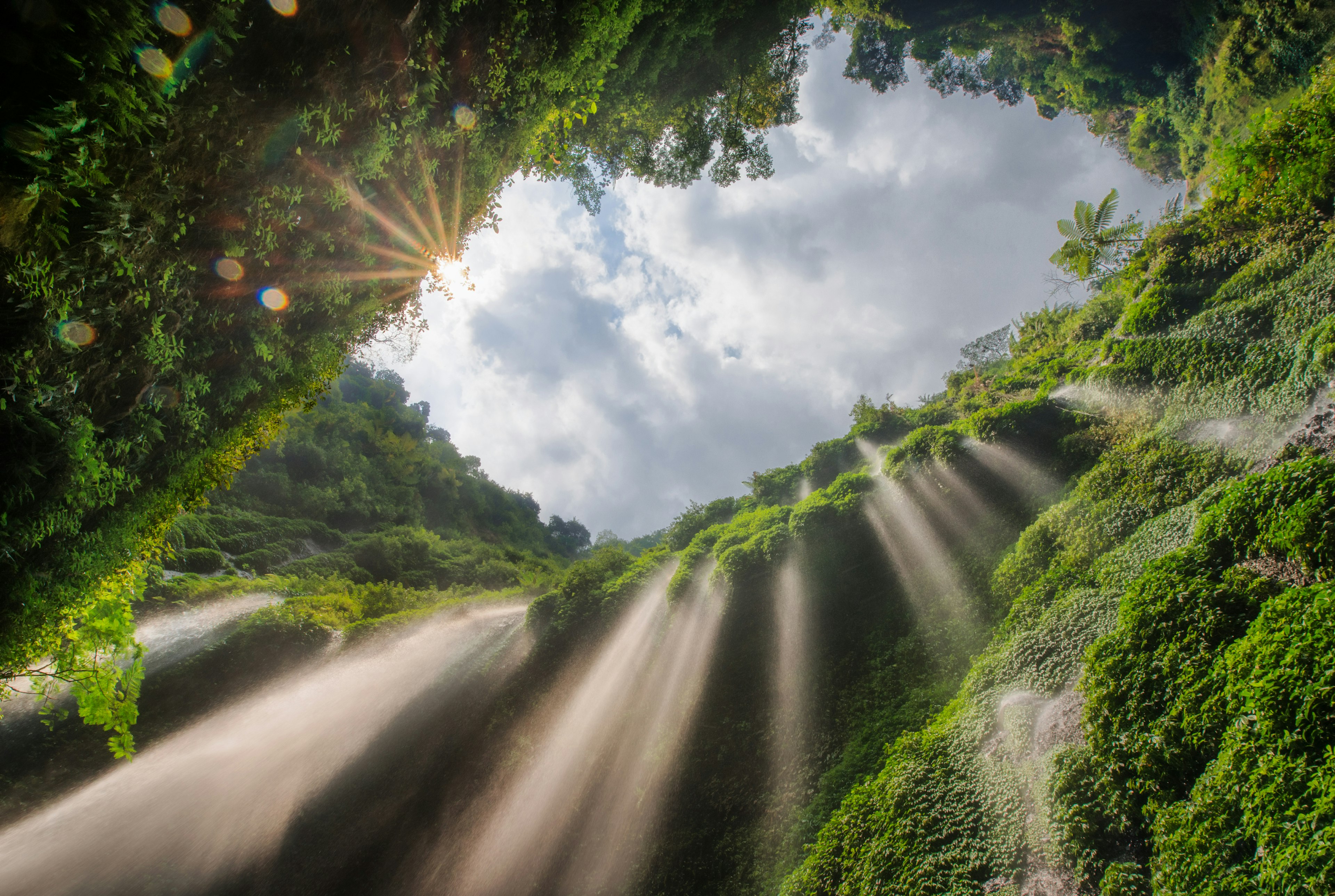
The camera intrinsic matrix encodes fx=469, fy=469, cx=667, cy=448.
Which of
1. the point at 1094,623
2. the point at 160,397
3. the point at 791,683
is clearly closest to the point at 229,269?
the point at 160,397

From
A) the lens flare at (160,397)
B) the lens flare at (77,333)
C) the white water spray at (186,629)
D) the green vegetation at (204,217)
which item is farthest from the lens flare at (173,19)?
the white water spray at (186,629)

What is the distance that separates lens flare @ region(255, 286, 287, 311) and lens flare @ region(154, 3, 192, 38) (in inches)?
107

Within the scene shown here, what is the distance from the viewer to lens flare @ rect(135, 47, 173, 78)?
335 cm

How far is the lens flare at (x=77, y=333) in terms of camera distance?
3697 millimetres

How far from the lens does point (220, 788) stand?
1266 cm

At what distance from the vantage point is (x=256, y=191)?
5.10m

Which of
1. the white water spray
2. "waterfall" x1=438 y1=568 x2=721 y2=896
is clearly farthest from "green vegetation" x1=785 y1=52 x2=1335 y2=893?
the white water spray

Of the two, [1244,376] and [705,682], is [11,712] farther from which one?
[1244,376]

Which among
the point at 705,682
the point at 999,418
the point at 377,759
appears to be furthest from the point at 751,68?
the point at 377,759

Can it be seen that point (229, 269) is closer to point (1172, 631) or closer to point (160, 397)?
point (160, 397)

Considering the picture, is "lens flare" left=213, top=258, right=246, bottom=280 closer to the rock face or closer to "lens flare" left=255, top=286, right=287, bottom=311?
"lens flare" left=255, top=286, right=287, bottom=311

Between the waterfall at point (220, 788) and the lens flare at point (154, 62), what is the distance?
1695cm

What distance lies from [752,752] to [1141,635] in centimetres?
908

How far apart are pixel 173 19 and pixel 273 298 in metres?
2.99
